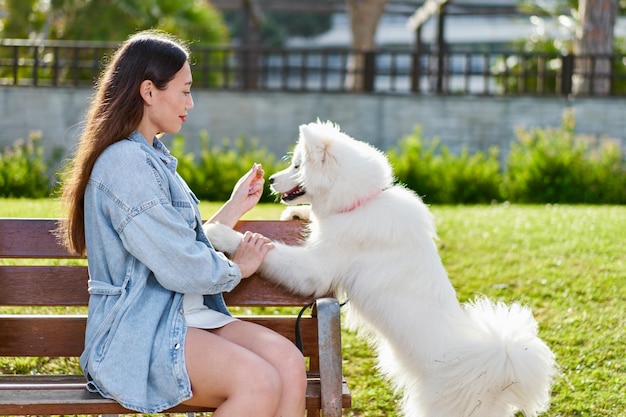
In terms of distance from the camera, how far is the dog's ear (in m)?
3.73

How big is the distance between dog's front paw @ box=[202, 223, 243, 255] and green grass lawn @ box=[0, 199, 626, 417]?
0.73 meters

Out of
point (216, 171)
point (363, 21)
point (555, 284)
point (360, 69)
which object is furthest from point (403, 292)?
point (363, 21)

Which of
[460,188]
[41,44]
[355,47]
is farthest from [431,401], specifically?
[355,47]

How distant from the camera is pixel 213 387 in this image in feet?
9.70

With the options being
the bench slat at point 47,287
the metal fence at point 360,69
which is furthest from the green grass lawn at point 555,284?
the metal fence at point 360,69

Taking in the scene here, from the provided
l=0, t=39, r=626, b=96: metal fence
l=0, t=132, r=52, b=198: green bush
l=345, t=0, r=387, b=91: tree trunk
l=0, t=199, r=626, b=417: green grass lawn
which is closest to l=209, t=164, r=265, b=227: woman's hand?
l=0, t=199, r=626, b=417: green grass lawn

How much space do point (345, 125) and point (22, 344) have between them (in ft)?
40.3

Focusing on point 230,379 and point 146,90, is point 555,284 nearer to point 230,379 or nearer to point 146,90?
point 230,379

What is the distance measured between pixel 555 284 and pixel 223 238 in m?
3.45

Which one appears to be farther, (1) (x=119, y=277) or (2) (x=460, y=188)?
(2) (x=460, y=188)

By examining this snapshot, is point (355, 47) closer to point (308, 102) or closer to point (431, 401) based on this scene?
point (308, 102)

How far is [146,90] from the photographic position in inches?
121

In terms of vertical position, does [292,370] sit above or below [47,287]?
below

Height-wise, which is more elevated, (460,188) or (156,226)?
(156,226)
